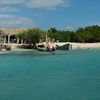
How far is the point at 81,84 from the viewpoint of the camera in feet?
86.4

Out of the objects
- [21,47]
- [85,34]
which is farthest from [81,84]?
[85,34]

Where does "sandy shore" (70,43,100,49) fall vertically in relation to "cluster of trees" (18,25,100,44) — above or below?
below

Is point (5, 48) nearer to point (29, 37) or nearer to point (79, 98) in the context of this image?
point (29, 37)

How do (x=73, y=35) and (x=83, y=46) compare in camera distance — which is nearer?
(x=83, y=46)

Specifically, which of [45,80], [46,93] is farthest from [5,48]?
[46,93]

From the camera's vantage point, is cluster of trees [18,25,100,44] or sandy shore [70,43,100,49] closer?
sandy shore [70,43,100,49]

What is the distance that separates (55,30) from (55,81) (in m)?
104

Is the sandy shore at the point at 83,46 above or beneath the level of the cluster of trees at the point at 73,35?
beneath

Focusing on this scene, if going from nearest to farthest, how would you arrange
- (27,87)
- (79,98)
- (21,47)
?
(79,98), (27,87), (21,47)

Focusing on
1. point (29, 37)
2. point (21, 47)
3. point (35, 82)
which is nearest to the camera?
point (35, 82)

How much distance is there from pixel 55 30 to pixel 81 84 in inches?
4174

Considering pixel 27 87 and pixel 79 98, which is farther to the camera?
pixel 27 87

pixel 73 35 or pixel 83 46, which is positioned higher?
pixel 73 35

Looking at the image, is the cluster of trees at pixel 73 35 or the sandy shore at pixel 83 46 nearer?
the sandy shore at pixel 83 46
